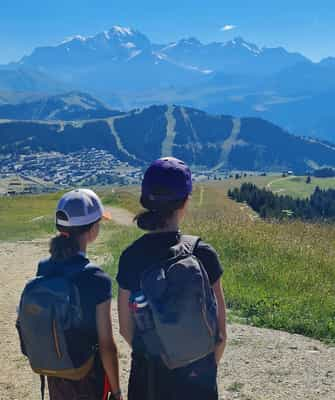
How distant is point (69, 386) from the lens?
13.4 feet

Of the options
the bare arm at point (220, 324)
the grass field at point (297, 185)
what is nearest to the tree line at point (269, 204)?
the bare arm at point (220, 324)

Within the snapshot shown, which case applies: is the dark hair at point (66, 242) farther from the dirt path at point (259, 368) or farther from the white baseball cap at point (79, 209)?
the dirt path at point (259, 368)

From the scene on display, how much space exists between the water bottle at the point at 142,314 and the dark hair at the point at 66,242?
0.70 m

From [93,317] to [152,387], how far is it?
65 cm

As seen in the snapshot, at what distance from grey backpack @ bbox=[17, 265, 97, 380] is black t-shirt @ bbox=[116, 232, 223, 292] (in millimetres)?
300

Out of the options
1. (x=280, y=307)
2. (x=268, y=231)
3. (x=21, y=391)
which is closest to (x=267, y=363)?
(x=280, y=307)

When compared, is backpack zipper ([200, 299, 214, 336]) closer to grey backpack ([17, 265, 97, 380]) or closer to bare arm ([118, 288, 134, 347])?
bare arm ([118, 288, 134, 347])

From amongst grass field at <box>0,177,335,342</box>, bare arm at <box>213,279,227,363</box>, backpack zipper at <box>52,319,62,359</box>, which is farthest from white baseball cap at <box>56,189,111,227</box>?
grass field at <box>0,177,335,342</box>

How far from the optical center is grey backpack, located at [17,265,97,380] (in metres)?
3.77

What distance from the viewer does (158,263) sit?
366cm

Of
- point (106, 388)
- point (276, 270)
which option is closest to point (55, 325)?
point (106, 388)

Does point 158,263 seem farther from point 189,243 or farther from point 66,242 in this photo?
point 66,242

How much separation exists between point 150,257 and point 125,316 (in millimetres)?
523

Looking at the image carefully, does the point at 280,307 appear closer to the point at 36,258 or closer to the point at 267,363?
the point at 267,363
